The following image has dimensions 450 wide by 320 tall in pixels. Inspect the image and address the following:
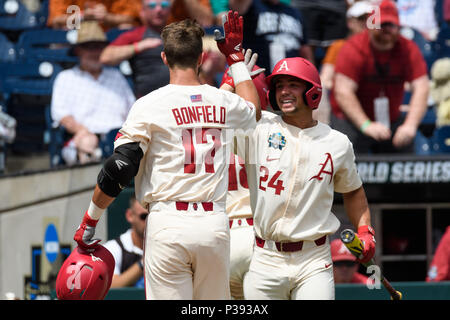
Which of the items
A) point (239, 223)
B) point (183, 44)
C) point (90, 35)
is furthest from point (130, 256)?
point (183, 44)

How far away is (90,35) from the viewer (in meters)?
8.09

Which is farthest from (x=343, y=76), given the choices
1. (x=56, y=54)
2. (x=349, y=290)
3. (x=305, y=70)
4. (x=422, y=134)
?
(x=305, y=70)

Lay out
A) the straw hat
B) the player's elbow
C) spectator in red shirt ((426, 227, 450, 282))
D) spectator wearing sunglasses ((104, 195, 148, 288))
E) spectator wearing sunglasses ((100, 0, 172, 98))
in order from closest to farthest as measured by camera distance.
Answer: the player's elbow
spectator wearing sunglasses ((104, 195, 148, 288))
spectator in red shirt ((426, 227, 450, 282))
spectator wearing sunglasses ((100, 0, 172, 98))
the straw hat

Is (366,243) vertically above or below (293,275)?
above

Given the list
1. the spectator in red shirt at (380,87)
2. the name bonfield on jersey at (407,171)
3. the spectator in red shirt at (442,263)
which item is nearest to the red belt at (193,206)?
the spectator in red shirt at (442,263)

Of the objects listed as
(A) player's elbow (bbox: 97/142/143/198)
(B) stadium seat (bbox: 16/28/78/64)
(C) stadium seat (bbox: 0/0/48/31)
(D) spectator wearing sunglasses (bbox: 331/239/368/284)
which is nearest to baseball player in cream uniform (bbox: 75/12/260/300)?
(A) player's elbow (bbox: 97/142/143/198)

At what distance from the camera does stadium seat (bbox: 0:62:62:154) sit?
780cm

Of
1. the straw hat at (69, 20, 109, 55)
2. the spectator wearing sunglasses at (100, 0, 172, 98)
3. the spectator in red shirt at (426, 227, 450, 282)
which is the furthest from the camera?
the straw hat at (69, 20, 109, 55)

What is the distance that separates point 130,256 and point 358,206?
8.95ft

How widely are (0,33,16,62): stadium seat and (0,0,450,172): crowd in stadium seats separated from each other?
0.01m

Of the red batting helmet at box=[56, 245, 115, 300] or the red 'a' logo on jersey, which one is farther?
the red 'a' logo on jersey

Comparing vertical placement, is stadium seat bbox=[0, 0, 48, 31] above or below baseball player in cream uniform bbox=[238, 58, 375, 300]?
above

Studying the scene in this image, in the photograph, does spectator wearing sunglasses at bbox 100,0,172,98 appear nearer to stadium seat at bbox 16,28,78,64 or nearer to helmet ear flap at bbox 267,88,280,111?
stadium seat at bbox 16,28,78,64

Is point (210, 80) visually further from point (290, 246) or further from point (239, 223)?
point (290, 246)
